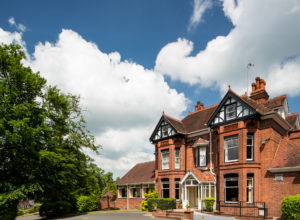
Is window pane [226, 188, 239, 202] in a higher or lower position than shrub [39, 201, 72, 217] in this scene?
higher

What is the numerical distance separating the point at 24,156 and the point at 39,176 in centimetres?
260

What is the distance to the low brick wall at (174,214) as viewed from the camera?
19.7 metres

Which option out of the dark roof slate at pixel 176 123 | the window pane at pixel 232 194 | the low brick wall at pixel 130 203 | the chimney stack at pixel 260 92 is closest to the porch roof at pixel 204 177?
the window pane at pixel 232 194

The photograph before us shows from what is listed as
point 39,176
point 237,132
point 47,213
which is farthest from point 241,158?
point 47,213

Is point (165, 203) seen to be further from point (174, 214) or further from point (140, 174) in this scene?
point (140, 174)

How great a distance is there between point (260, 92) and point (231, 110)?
6.27m

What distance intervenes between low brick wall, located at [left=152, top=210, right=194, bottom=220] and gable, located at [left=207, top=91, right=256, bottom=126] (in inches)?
335

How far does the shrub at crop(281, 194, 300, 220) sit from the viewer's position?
1480 centimetres

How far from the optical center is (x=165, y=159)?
90.8ft

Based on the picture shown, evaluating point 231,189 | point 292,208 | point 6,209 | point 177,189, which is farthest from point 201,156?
point 6,209

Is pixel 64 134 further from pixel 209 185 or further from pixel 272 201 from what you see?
pixel 272 201

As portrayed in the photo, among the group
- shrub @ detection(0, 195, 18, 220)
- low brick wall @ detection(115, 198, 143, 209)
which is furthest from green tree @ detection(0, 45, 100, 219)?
low brick wall @ detection(115, 198, 143, 209)

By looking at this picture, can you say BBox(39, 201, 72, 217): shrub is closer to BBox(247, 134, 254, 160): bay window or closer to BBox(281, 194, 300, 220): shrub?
BBox(247, 134, 254, 160): bay window

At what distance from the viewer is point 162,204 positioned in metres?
23.7
